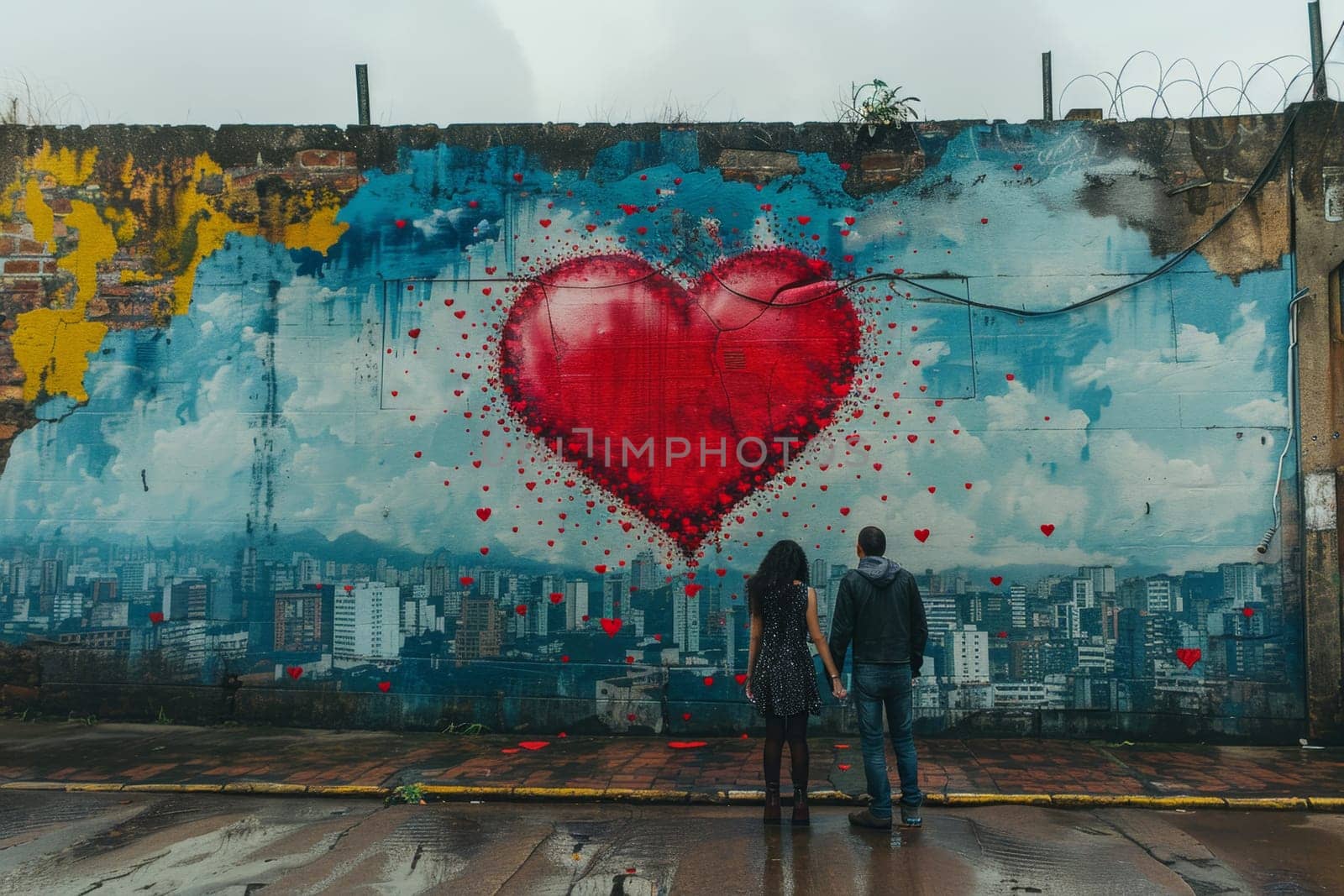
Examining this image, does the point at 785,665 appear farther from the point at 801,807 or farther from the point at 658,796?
the point at 658,796

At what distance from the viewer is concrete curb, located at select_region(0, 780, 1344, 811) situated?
18.4ft

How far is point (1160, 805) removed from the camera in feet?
18.4

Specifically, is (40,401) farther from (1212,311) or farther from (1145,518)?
(1212,311)

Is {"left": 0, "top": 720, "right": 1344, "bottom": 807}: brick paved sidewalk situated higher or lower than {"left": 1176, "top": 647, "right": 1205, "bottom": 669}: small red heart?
lower

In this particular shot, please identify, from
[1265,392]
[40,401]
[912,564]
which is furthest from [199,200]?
[1265,392]

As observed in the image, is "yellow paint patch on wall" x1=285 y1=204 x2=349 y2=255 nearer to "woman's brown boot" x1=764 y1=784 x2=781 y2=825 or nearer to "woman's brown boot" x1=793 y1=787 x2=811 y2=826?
"woman's brown boot" x1=764 y1=784 x2=781 y2=825

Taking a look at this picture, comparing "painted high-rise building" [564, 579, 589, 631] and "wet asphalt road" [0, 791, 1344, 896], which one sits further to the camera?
"painted high-rise building" [564, 579, 589, 631]

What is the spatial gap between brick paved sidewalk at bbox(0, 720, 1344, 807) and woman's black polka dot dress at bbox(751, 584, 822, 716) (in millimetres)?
887

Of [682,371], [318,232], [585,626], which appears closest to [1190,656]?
[682,371]

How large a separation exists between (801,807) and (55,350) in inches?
284

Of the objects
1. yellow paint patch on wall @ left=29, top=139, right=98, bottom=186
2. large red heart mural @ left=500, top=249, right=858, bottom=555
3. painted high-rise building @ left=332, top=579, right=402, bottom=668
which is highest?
yellow paint patch on wall @ left=29, top=139, right=98, bottom=186

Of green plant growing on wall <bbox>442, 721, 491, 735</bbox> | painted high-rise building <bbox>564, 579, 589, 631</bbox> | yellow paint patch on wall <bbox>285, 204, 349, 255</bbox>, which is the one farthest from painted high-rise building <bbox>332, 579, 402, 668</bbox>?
yellow paint patch on wall <bbox>285, 204, 349, 255</bbox>

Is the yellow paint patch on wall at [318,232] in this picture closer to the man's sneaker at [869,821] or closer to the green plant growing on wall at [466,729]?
the green plant growing on wall at [466,729]

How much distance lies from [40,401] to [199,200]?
221cm
